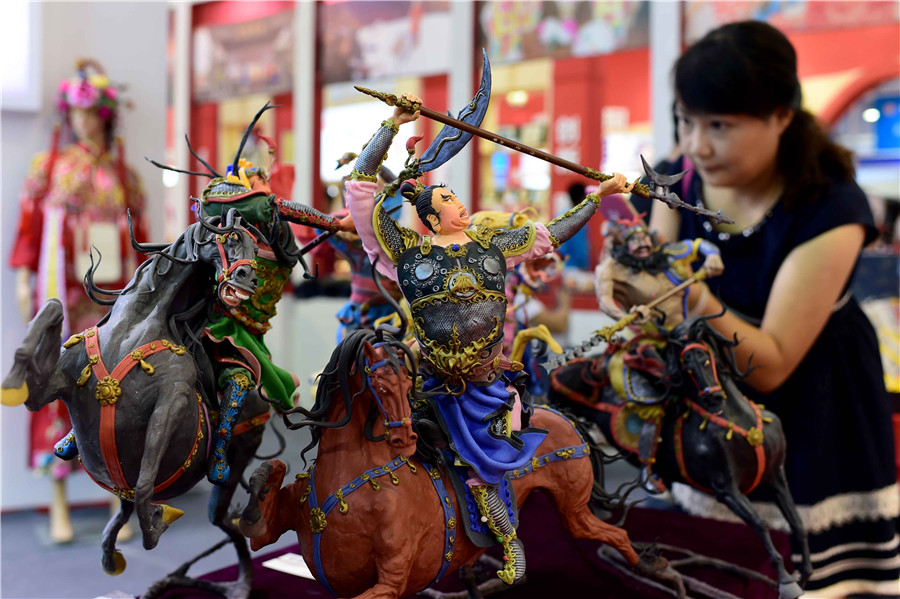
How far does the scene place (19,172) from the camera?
2914 mm

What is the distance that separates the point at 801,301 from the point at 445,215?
1.19m

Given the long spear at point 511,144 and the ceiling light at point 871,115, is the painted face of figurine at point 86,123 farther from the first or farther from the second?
the ceiling light at point 871,115

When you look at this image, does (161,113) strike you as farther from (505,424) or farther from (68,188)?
(505,424)

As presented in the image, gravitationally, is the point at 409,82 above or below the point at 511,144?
above

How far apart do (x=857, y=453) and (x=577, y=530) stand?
3.96 feet

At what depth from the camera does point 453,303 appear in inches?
44.4

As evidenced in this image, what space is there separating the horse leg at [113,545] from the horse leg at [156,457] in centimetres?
14

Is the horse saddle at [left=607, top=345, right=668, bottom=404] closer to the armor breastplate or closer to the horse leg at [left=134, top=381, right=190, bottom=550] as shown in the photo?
the armor breastplate

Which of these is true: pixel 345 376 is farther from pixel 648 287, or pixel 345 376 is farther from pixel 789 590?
pixel 789 590

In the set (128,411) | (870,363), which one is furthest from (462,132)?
(870,363)

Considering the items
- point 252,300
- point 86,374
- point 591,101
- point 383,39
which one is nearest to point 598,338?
point 252,300

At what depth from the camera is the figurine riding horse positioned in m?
1.12

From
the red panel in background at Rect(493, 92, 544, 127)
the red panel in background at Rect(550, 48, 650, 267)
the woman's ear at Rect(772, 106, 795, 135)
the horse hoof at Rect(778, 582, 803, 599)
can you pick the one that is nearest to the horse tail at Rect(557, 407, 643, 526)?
the horse hoof at Rect(778, 582, 803, 599)

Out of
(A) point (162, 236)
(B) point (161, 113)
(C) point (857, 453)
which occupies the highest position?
(B) point (161, 113)
